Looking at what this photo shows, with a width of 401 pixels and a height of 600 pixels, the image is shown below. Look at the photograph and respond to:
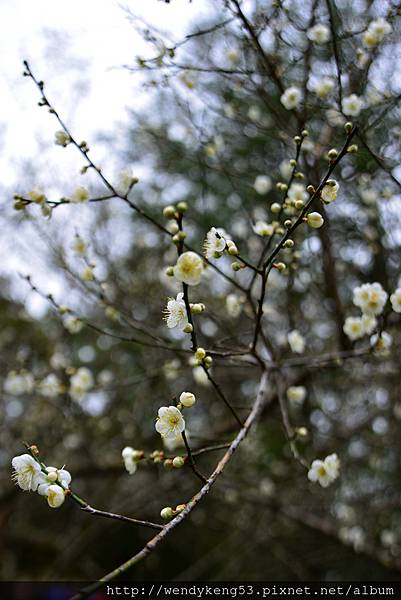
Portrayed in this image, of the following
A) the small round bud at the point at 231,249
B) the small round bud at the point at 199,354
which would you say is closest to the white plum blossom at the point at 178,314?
the small round bud at the point at 199,354

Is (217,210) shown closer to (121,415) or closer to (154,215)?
(154,215)

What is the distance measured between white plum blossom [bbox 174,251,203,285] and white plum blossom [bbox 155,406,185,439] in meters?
0.33

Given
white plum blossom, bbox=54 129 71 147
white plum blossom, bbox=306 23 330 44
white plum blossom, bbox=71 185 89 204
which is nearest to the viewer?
white plum blossom, bbox=54 129 71 147

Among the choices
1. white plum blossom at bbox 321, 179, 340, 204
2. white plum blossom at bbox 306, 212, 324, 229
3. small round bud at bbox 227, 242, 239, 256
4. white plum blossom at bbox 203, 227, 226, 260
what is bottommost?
white plum blossom at bbox 203, 227, 226, 260

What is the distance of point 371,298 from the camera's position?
76.0 inches

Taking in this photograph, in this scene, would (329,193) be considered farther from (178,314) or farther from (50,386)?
(50,386)

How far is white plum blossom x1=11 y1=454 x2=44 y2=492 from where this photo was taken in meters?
1.18

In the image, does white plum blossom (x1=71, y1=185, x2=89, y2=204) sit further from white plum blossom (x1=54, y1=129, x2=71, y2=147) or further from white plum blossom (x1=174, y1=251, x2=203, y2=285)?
white plum blossom (x1=174, y1=251, x2=203, y2=285)

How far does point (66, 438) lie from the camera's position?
13.2 feet

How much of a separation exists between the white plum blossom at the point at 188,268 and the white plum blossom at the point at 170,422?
1.08ft

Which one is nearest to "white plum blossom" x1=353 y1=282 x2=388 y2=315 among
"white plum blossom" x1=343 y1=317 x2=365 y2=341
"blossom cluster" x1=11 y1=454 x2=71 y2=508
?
"white plum blossom" x1=343 y1=317 x2=365 y2=341

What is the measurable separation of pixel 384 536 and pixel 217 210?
90.1 inches

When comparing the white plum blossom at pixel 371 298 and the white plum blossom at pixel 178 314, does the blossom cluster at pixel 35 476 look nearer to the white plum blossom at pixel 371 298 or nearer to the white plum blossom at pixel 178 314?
the white plum blossom at pixel 178 314

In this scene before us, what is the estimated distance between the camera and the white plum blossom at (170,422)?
1.27 metres
